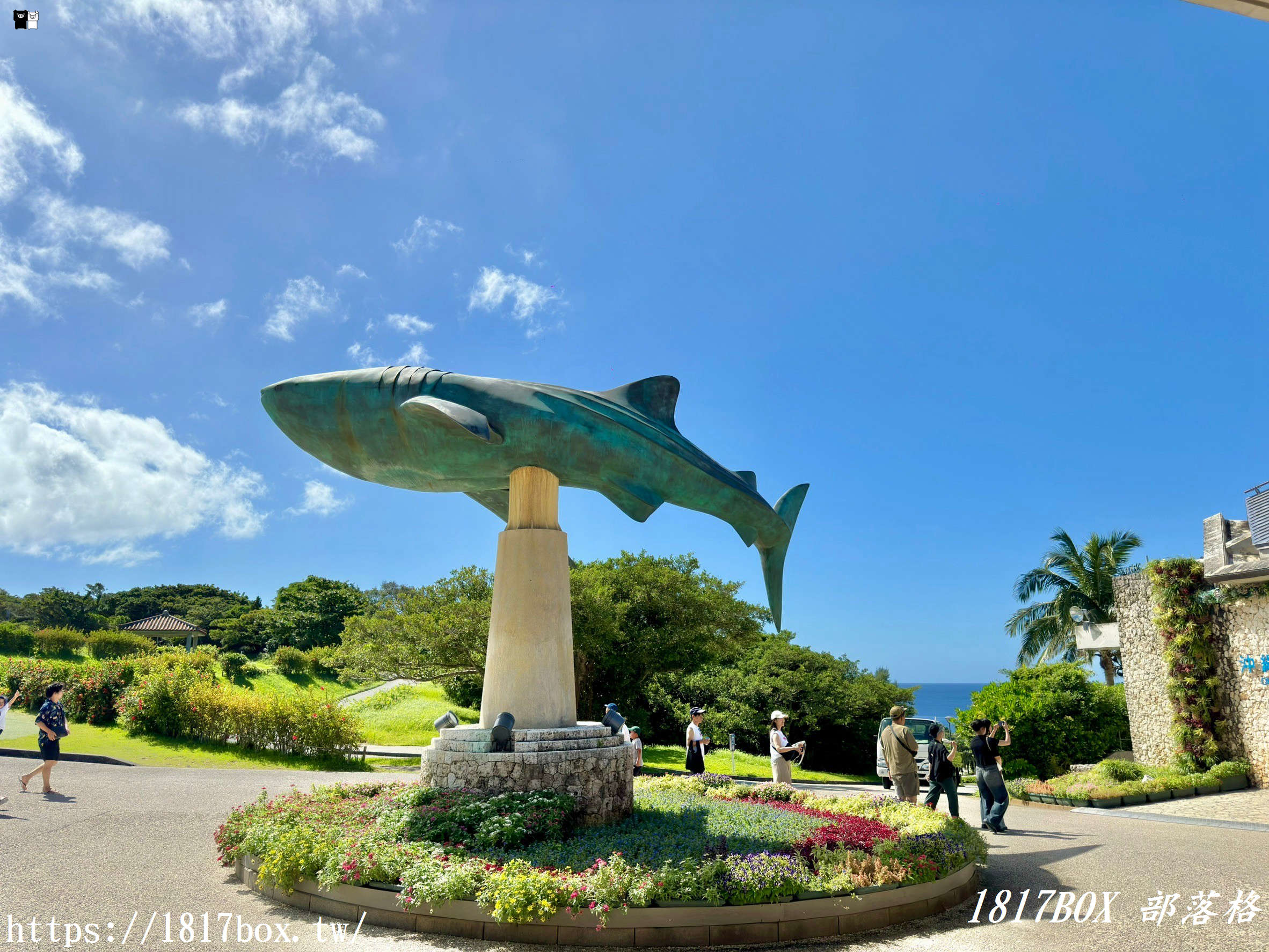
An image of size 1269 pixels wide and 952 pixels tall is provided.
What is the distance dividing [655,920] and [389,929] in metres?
2.19

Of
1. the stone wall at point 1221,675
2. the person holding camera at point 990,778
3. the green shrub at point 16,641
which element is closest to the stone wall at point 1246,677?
the stone wall at point 1221,675

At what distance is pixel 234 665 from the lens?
37000mm

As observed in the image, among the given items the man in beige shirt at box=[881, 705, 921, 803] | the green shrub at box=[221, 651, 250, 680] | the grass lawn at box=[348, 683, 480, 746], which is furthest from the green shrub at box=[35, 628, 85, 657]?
the man in beige shirt at box=[881, 705, 921, 803]

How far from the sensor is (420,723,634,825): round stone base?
331 inches

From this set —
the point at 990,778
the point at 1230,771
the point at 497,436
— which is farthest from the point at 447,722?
the point at 1230,771

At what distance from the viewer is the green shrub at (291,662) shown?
39.8 metres

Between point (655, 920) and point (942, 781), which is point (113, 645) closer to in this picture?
point (942, 781)

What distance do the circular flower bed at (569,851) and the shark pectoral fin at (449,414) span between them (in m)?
4.07

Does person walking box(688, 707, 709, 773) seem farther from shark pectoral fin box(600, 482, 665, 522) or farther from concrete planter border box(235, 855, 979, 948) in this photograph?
concrete planter border box(235, 855, 979, 948)

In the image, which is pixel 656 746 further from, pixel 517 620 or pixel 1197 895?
pixel 1197 895

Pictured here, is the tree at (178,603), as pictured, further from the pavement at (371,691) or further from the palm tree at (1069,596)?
the palm tree at (1069,596)

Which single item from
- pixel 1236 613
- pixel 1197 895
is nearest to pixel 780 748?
pixel 1197 895

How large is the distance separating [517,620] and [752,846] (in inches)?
152

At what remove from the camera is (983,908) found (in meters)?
7.05
